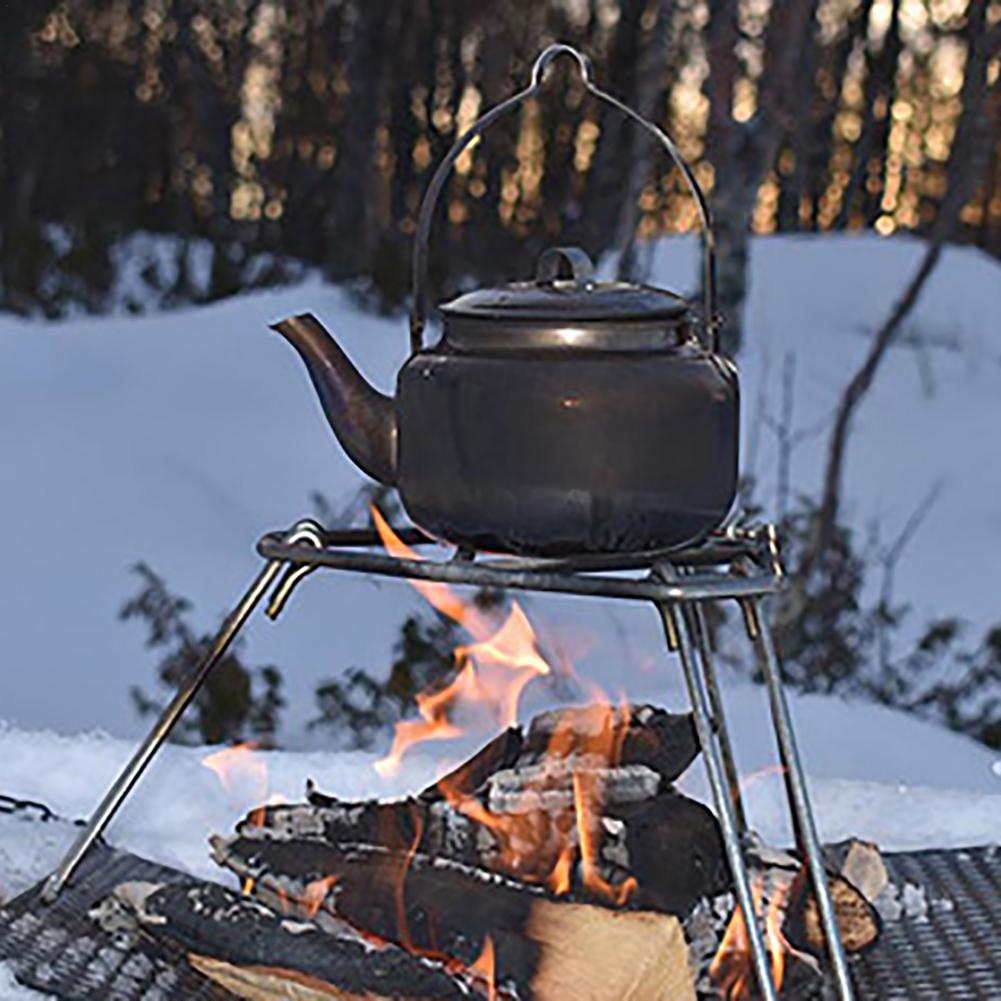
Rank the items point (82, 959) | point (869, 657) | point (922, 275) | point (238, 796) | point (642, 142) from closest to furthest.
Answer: point (82, 959)
point (238, 796)
point (922, 275)
point (869, 657)
point (642, 142)

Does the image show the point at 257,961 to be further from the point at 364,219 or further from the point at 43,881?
the point at 364,219

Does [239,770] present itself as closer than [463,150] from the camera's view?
No

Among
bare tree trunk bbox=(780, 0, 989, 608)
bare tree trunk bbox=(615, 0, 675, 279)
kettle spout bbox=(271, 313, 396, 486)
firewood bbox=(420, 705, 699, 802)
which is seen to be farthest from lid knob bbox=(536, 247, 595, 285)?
bare tree trunk bbox=(615, 0, 675, 279)

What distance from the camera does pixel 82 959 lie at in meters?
2.25

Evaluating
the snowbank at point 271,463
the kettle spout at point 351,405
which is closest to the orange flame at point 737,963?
the kettle spout at point 351,405

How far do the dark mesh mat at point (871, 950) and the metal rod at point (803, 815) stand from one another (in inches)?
14.6

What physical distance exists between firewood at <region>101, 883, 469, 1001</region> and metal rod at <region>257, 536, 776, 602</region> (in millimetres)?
479

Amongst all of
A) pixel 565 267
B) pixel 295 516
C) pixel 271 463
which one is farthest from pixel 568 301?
pixel 271 463

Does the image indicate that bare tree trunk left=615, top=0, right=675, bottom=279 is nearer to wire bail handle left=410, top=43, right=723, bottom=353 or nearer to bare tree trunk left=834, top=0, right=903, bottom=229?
wire bail handle left=410, top=43, right=723, bottom=353

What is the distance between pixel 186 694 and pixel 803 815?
0.81m

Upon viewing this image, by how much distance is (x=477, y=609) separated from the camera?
4828 millimetres

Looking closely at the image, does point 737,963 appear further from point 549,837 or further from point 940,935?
point 940,935

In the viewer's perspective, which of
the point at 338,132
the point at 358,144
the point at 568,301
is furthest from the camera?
the point at 338,132

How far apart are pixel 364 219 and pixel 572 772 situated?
725 centimetres
